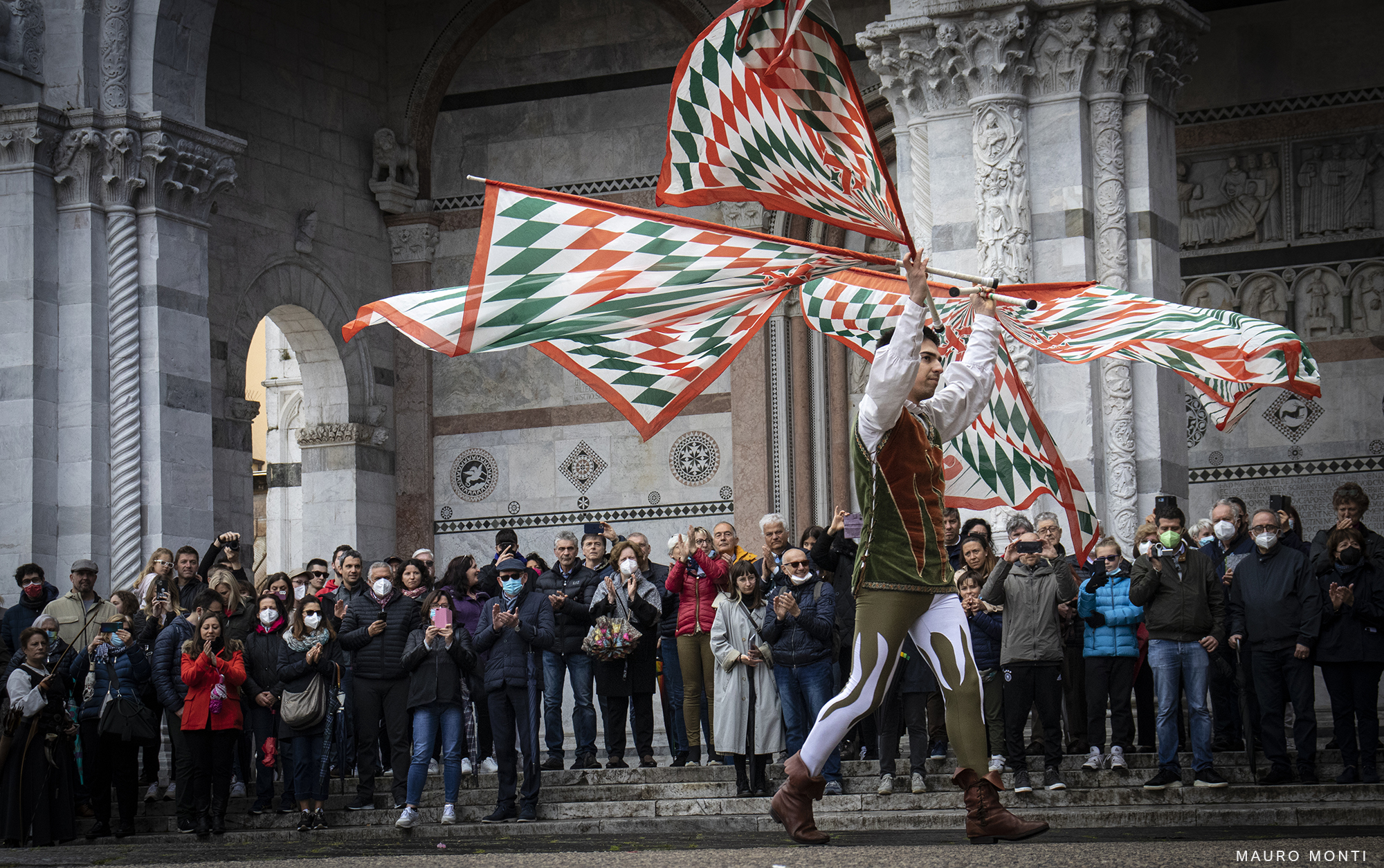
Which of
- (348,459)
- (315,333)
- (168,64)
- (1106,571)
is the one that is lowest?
(1106,571)

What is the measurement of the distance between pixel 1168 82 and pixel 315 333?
439 inches

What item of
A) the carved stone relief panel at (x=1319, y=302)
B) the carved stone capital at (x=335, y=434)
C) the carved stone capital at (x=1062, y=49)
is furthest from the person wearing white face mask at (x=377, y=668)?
the carved stone relief panel at (x=1319, y=302)

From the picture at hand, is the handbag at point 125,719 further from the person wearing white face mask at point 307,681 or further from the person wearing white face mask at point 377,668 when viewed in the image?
the person wearing white face mask at point 377,668

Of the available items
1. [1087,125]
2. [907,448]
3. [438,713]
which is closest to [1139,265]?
[1087,125]

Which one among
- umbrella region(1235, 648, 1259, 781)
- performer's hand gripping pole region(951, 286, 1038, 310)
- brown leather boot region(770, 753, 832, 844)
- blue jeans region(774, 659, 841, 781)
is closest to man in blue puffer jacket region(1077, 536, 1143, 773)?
umbrella region(1235, 648, 1259, 781)

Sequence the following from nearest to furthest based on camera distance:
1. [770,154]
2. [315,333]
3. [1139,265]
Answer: [770,154], [1139,265], [315,333]

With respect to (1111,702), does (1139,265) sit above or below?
above

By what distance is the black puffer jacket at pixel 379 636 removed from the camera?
1293cm

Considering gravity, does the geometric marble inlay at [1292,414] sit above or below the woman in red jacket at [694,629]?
above

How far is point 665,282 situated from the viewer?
780 centimetres

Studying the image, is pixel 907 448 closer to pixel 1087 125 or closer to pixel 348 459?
pixel 1087 125

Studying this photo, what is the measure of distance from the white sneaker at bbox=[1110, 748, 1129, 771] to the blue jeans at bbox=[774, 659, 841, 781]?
188 cm

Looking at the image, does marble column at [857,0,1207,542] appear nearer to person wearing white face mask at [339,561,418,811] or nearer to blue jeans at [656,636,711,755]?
blue jeans at [656,636,711,755]

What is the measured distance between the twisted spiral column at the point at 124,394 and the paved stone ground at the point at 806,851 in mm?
5505
